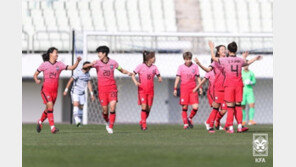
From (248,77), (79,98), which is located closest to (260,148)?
(79,98)

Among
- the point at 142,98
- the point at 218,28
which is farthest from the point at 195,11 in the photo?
the point at 142,98

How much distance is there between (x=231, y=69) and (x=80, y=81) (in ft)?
22.7

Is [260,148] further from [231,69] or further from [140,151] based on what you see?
[231,69]

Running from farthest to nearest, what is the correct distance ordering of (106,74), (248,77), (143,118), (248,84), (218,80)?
1. (248,84)
2. (248,77)
3. (143,118)
4. (218,80)
5. (106,74)

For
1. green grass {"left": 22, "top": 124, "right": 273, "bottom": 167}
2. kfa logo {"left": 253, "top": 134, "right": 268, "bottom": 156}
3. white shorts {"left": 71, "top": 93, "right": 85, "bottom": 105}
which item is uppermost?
white shorts {"left": 71, "top": 93, "right": 85, "bottom": 105}

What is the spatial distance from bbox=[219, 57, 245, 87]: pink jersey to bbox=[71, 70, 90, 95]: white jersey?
6.66m

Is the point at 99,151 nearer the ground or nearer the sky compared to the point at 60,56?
nearer the ground

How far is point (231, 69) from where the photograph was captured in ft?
51.1

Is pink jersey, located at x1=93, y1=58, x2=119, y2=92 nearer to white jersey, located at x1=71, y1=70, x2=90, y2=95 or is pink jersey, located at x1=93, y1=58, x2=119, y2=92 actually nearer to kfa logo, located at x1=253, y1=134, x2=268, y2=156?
white jersey, located at x1=71, y1=70, x2=90, y2=95

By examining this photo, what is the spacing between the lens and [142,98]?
60.4 ft

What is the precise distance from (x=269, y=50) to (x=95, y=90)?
7.15 m

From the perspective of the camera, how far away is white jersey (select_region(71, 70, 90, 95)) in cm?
2152

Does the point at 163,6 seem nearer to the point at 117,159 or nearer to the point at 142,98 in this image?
the point at 142,98

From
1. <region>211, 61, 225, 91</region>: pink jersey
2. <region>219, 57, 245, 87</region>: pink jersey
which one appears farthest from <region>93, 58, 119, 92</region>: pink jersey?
<region>219, 57, 245, 87</region>: pink jersey
